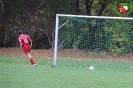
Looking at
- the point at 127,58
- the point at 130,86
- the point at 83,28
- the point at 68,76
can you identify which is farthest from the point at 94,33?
the point at 130,86

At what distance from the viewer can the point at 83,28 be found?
2431 cm

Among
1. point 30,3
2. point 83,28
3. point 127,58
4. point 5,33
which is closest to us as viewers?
point 127,58

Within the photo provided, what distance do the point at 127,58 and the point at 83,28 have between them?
3.06 meters

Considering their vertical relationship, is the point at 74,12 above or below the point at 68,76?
above

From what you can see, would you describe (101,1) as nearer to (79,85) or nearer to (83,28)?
(83,28)

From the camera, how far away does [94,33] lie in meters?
24.2

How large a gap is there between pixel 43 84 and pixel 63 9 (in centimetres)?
1824

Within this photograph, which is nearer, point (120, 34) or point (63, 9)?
point (120, 34)

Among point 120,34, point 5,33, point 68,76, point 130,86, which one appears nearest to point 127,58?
point 120,34

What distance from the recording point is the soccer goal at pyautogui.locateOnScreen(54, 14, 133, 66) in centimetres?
2300

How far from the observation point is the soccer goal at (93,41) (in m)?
23.0

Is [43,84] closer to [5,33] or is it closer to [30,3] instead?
[30,3]

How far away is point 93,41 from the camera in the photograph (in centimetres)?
2359

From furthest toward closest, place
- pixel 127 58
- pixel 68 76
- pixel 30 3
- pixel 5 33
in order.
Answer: pixel 5 33 < pixel 30 3 < pixel 127 58 < pixel 68 76
